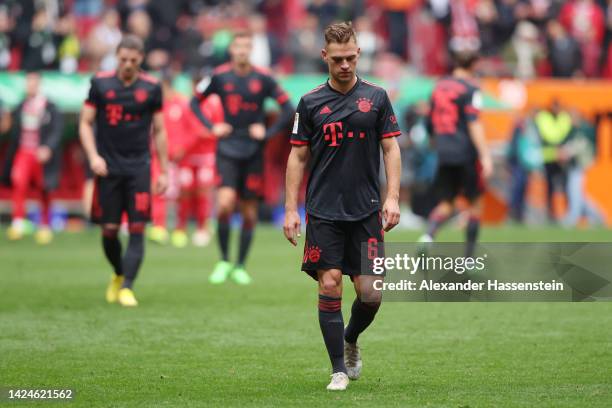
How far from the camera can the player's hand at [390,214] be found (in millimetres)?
7453

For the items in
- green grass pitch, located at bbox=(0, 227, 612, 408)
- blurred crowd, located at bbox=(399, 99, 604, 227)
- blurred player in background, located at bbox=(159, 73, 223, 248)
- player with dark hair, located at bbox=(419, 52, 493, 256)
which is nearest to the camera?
green grass pitch, located at bbox=(0, 227, 612, 408)

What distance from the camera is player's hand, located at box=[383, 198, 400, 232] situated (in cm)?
745

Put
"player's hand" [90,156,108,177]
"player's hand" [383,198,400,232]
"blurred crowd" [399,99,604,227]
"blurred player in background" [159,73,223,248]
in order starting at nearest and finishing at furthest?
"player's hand" [383,198,400,232]
"player's hand" [90,156,108,177]
"blurred player in background" [159,73,223,248]
"blurred crowd" [399,99,604,227]

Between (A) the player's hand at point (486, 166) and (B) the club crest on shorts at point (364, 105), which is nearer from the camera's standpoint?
(B) the club crest on shorts at point (364, 105)

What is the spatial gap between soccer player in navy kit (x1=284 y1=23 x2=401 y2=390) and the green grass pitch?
581 mm

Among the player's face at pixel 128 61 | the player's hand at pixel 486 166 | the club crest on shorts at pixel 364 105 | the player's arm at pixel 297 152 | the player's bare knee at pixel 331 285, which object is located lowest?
the player's bare knee at pixel 331 285

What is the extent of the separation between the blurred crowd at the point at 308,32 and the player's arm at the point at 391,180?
15.6 meters

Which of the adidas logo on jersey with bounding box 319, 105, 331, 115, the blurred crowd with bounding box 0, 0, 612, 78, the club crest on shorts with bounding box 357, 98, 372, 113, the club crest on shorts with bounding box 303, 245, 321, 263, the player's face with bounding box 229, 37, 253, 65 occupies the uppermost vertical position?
the blurred crowd with bounding box 0, 0, 612, 78

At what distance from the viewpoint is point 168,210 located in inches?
1003

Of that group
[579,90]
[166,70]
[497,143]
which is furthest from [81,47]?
[579,90]

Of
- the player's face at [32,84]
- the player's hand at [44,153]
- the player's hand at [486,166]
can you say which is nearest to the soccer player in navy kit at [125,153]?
the player's hand at [486,166]

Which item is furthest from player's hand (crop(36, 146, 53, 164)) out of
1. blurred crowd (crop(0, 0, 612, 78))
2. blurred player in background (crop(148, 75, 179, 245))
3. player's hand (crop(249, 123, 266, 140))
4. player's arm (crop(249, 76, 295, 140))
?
player's hand (crop(249, 123, 266, 140))

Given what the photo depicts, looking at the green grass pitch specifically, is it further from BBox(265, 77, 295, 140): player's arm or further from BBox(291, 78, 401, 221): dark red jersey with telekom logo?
BBox(265, 77, 295, 140): player's arm

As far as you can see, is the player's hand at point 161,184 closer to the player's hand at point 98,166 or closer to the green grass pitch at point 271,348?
the player's hand at point 98,166
